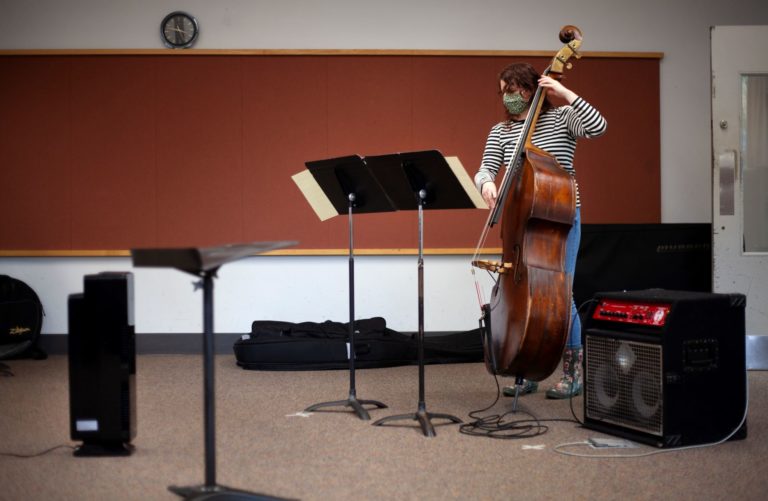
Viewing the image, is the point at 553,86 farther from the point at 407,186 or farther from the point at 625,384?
the point at 625,384

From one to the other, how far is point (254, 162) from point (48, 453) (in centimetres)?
256

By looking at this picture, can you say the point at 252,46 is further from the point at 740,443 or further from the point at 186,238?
the point at 740,443

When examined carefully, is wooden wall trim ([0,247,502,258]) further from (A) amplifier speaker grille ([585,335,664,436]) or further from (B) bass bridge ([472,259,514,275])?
(A) amplifier speaker grille ([585,335,664,436])

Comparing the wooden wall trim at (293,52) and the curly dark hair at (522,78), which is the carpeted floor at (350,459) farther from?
the wooden wall trim at (293,52)

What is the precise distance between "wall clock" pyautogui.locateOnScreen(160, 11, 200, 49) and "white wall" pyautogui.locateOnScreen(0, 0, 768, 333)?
5cm

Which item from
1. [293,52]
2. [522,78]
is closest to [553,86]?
[522,78]

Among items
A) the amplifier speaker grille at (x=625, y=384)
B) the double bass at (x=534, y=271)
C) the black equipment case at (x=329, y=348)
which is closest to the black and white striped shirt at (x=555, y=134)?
the double bass at (x=534, y=271)

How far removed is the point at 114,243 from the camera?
15.6ft

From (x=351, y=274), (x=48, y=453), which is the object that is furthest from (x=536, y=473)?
(x=48, y=453)

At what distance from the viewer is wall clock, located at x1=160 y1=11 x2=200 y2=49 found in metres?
4.75

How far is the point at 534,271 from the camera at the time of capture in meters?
2.72

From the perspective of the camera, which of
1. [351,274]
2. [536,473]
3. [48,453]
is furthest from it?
[351,274]

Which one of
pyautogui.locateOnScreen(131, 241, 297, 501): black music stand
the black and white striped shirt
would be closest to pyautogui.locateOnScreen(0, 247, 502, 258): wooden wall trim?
the black and white striped shirt

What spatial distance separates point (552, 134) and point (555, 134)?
0.04 feet
